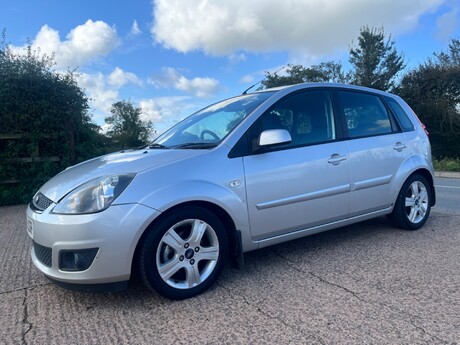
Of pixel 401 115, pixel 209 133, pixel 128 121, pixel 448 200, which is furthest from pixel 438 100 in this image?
pixel 128 121

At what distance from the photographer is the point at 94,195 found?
109 inches

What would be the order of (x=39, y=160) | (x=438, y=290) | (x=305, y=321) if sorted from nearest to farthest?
(x=305, y=321), (x=438, y=290), (x=39, y=160)

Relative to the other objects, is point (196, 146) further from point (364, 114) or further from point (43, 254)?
point (364, 114)

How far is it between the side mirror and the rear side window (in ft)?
6.82

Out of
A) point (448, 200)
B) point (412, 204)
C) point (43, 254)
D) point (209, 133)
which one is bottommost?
point (448, 200)

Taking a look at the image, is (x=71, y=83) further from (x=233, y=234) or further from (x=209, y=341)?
(x=209, y=341)

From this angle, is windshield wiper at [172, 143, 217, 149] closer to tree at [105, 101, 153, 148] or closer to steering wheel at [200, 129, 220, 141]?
steering wheel at [200, 129, 220, 141]

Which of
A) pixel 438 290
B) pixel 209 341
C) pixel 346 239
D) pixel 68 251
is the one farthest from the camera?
pixel 346 239

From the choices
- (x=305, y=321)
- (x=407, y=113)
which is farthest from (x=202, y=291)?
(x=407, y=113)

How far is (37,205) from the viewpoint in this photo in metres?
3.10

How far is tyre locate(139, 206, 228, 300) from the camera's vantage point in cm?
280

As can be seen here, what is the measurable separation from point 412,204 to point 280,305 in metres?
2.65

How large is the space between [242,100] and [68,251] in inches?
88.7

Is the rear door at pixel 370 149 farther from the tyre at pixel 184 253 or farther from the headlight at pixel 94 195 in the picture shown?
the headlight at pixel 94 195
